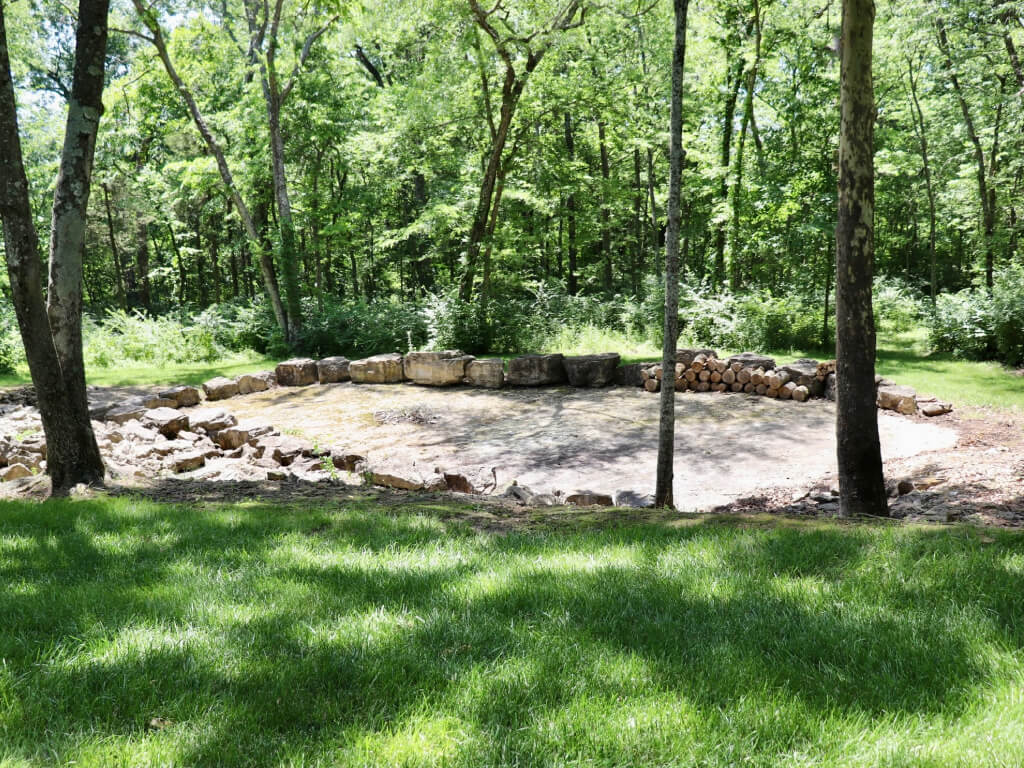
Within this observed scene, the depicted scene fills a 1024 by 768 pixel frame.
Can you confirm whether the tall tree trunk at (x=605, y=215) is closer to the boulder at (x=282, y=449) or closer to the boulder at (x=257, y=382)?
the boulder at (x=257, y=382)

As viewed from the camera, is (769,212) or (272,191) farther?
(272,191)

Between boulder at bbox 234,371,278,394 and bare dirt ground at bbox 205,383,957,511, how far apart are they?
0.50 m

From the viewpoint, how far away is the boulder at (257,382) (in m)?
13.5

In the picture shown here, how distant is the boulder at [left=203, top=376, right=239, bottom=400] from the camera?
12.9 metres

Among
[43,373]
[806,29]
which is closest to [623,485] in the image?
[43,373]

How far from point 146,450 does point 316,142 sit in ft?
47.6

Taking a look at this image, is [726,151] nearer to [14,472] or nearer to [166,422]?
[166,422]

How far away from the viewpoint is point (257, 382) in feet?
45.3

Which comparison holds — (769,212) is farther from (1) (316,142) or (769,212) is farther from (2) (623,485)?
(1) (316,142)

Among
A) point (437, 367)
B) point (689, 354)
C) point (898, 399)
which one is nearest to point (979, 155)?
point (689, 354)

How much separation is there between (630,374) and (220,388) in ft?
25.0

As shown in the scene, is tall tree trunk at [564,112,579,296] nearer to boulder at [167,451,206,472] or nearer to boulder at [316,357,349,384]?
boulder at [316,357,349,384]

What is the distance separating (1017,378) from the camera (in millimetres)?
11383

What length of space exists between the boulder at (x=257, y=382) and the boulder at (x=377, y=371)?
63.4 inches
